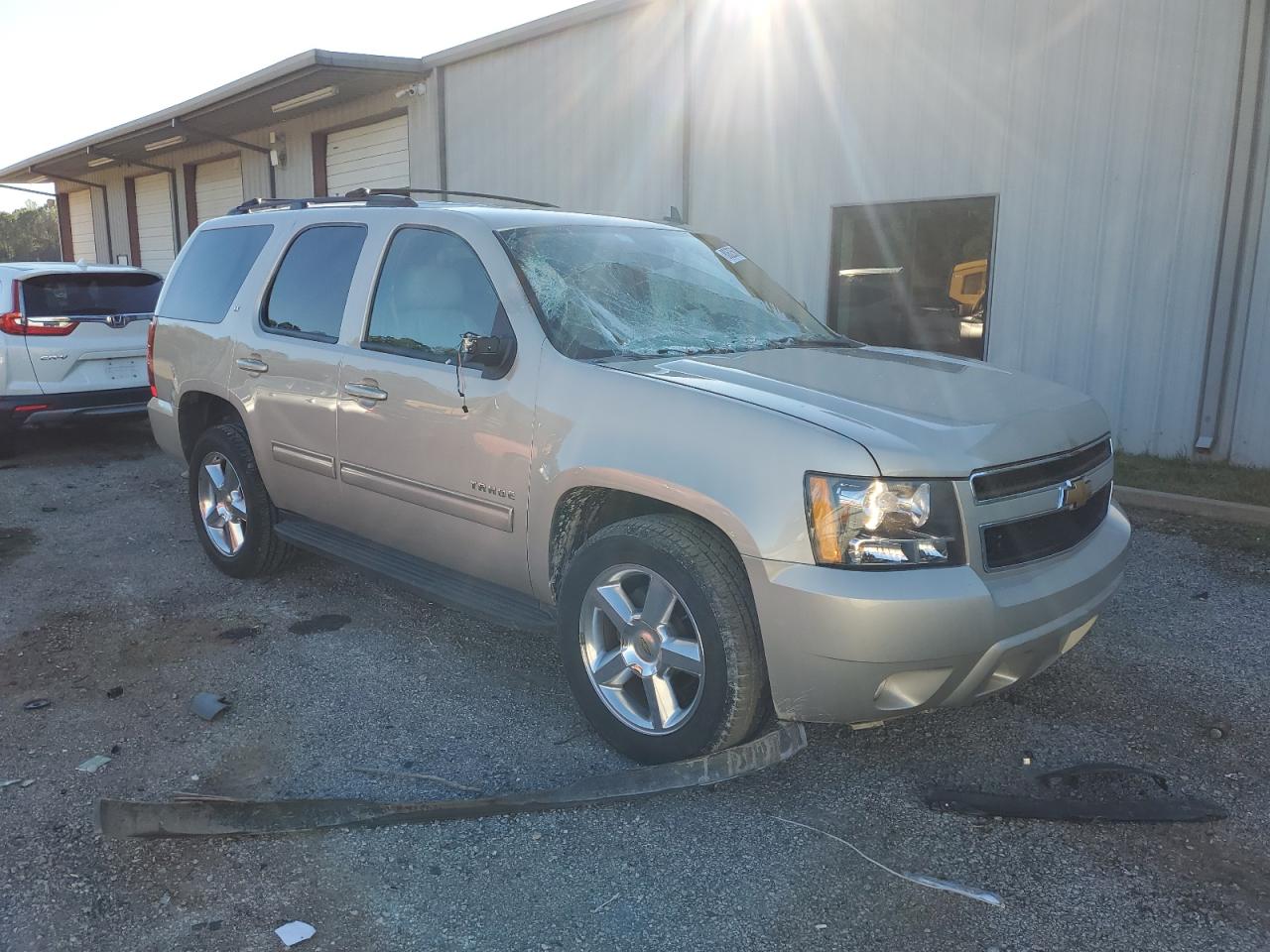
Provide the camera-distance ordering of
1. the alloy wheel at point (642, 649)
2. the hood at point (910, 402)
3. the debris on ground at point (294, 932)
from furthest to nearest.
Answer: the alloy wheel at point (642, 649) < the hood at point (910, 402) < the debris on ground at point (294, 932)

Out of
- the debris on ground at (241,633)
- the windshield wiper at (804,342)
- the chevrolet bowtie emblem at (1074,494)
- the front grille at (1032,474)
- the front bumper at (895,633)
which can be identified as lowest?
the debris on ground at (241,633)

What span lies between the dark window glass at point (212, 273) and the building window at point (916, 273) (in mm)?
6163

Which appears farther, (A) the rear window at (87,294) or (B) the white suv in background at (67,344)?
(A) the rear window at (87,294)

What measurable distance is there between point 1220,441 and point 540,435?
651 cm

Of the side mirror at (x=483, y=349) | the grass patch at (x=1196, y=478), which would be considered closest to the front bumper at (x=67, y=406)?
the side mirror at (x=483, y=349)

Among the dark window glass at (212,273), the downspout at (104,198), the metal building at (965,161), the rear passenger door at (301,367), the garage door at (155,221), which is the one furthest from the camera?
the downspout at (104,198)

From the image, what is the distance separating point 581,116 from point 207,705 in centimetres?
987

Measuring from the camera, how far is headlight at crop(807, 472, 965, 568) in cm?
285

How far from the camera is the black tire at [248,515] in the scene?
5.18 metres

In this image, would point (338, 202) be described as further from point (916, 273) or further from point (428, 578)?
point (916, 273)

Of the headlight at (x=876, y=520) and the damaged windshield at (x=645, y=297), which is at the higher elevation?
the damaged windshield at (x=645, y=297)

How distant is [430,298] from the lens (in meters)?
4.19

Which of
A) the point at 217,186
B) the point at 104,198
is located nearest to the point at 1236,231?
the point at 217,186

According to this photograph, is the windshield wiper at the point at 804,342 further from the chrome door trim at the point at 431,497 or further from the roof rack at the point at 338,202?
the roof rack at the point at 338,202
